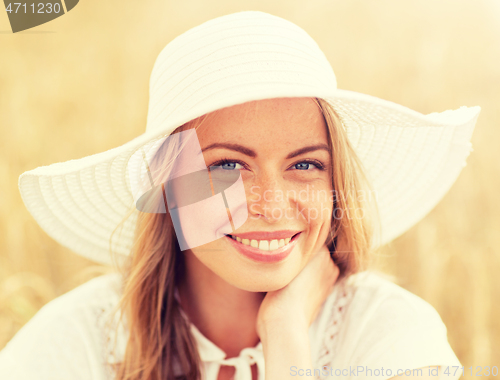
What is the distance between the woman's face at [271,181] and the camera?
2.58ft

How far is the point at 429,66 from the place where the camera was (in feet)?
6.15

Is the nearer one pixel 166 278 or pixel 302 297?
pixel 302 297

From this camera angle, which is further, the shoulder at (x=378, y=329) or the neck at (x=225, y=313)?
the neck at (x=225, y=313)

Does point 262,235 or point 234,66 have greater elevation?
point 234,66

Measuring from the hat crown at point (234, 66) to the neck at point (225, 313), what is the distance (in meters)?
0.49

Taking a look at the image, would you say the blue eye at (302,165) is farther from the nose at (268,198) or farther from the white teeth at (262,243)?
the white teeth at (262,243)

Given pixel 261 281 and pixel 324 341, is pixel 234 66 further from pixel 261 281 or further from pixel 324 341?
pixel 324 341

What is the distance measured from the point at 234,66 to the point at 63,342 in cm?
82

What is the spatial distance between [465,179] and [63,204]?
5.44ft

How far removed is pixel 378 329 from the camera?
973mm

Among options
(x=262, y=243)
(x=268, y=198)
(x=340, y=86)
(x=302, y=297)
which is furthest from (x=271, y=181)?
(x=340, y=86)

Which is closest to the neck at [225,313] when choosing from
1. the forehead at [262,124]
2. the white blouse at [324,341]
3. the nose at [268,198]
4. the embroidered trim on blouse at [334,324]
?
the white blouse at [324,341]

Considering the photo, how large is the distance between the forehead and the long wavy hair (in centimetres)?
22

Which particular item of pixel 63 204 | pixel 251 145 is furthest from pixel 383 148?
pixel 63 204
